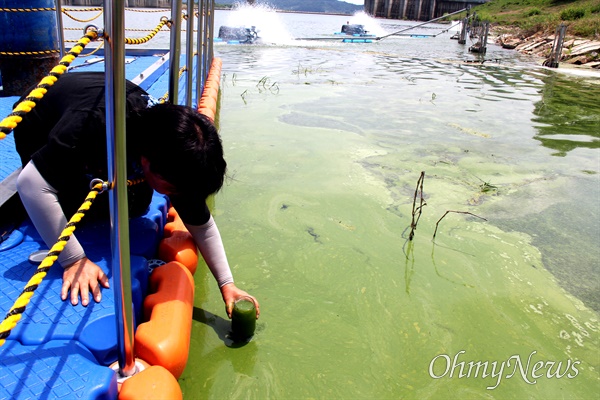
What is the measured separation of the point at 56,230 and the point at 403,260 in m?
1.74

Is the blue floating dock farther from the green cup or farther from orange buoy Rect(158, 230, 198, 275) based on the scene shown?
orange buoy Rect(158, 230, 198, 275)

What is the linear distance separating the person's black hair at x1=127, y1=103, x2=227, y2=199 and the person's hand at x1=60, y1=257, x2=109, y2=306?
1.45ft

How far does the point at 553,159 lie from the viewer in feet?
14.1

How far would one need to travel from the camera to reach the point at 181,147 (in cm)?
130

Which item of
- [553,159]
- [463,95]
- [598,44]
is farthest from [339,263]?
[598,44]

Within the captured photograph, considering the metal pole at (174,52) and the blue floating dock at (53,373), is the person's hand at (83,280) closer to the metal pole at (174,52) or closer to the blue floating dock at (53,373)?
the blue floating dock at (53,373)

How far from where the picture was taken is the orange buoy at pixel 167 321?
1.44m

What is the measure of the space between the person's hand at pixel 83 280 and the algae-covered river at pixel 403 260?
45 centimetres

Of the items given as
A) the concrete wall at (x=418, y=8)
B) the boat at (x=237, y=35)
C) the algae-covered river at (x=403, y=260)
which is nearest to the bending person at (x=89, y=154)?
the algae-covered river at (x=403, y=260)

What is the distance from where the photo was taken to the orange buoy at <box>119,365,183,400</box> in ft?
4.08

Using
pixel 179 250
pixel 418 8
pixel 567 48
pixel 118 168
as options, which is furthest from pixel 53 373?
pixel 418 8

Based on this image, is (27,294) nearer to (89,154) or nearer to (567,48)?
(89,154)

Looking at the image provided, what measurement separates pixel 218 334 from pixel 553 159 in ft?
12.4

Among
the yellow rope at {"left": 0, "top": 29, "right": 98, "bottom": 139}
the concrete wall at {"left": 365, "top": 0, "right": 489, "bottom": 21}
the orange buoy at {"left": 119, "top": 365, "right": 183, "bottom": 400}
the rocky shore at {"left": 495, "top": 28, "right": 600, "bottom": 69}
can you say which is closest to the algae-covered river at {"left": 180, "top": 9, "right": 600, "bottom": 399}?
the orange buoy at {"left": 119, "top": 365, "right": 183, "bottom": 400}
